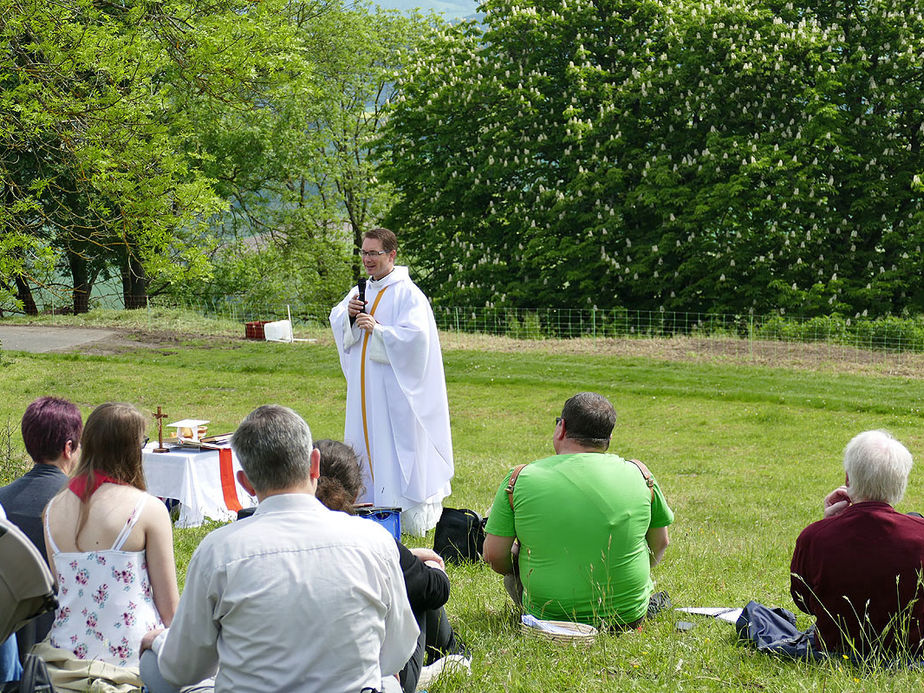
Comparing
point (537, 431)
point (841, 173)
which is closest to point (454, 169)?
point (841, 173)

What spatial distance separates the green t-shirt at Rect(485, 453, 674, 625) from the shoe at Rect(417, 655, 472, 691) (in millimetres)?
601

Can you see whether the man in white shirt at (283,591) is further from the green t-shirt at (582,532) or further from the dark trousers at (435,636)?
the green t-shirt at (582,532)

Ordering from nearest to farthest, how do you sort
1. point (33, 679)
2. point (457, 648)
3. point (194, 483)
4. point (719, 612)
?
1. point (33, 679)
2. point (457, 648)
3. point (719, 612)
4. point (194, 483)

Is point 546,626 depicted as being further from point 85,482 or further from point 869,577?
point 85,482

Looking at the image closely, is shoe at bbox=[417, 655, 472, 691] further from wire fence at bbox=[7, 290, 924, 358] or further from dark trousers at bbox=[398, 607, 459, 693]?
wire fence at bbox=[7, 290, 924, 358]

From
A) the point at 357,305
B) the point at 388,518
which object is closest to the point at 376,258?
the point at 357,305

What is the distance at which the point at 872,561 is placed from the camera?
4113mm

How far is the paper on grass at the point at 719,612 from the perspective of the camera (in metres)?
5.10

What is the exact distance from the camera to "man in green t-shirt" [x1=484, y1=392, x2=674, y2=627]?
460 centimetres

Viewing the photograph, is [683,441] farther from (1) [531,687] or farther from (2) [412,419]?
(1) [531,687]

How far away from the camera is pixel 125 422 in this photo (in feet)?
12.9

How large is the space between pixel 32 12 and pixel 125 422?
5.97m

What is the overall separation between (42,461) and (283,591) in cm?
205

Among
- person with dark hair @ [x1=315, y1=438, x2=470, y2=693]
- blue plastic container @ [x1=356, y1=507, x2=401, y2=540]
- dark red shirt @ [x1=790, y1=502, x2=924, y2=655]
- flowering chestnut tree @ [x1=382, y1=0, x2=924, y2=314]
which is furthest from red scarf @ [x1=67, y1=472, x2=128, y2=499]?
flowering chestnut tree @ [x1=382, y1=0, x2=924, y2=314]
